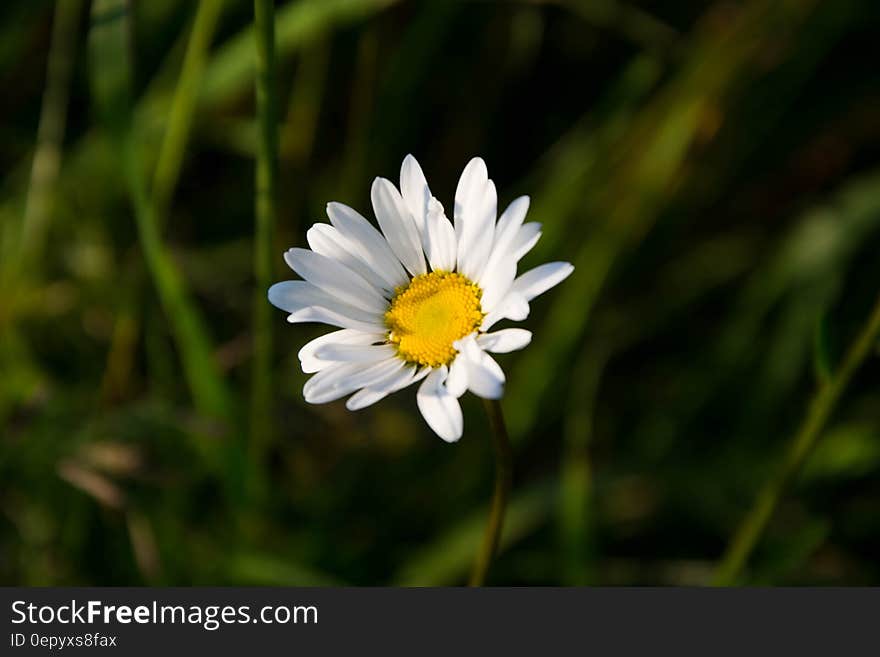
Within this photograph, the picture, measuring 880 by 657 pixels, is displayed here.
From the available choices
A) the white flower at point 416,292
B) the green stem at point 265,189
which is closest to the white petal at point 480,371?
the white flower at point 416,292

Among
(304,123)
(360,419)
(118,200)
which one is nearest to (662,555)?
(360,419)

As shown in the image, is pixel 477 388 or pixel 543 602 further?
pixel 543 602

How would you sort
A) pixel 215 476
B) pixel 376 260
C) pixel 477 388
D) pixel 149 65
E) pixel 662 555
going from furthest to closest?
pixel 149 65 < pixel 662 555 < pixel 215 476 < pixel 376 260 < pixel 477 388

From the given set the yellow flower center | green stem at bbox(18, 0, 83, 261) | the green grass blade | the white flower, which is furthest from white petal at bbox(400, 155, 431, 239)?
green stem at bbox(18, 0, 83, 261)

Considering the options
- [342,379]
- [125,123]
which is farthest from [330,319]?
[125,123]

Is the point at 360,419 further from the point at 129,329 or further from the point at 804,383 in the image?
the point at 804,383

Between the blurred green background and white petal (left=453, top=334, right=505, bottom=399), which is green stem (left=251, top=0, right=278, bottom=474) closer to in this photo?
the blurred green background
